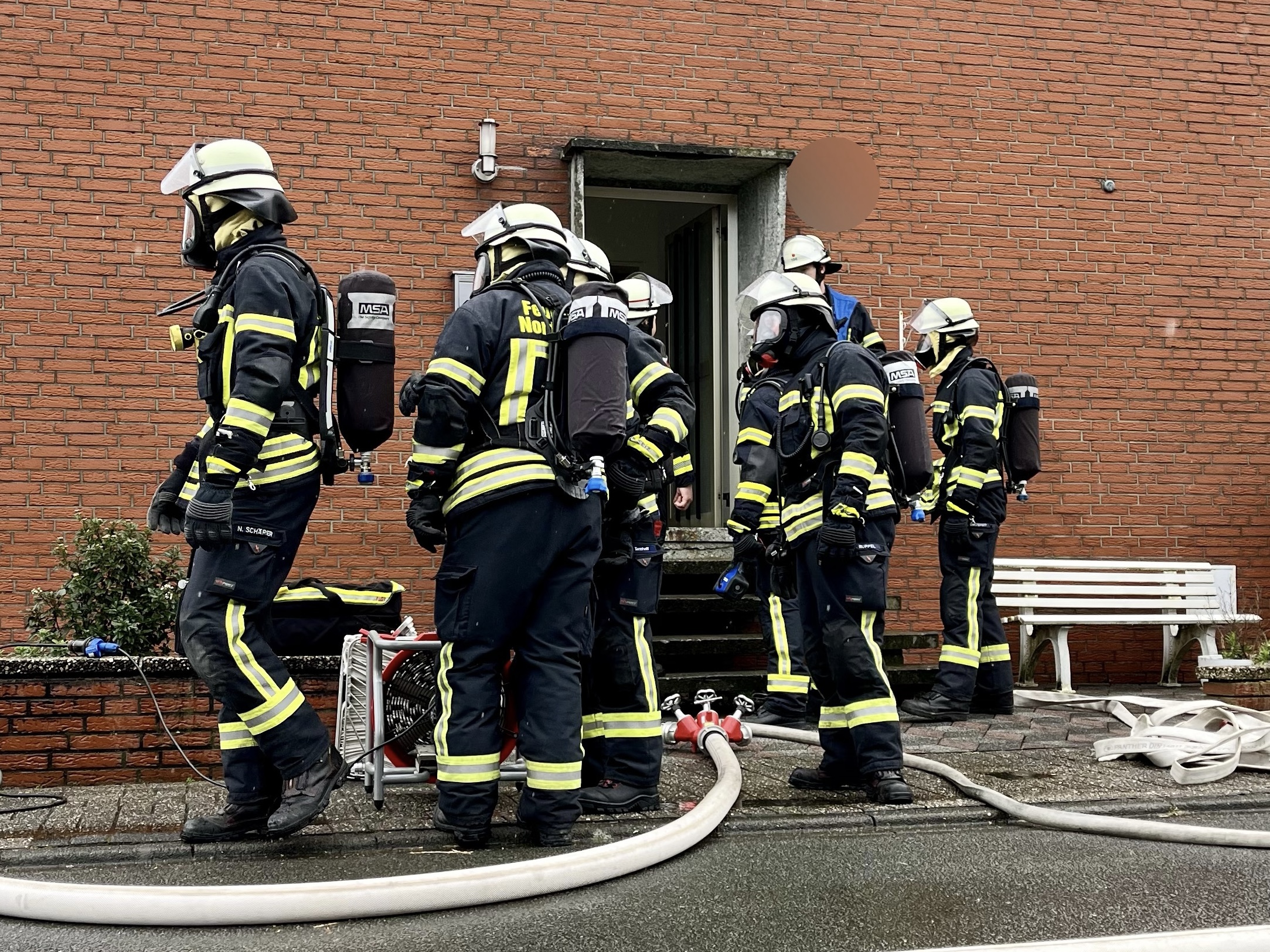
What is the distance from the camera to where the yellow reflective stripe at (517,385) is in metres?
5.12

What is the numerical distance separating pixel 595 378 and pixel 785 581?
196 cm

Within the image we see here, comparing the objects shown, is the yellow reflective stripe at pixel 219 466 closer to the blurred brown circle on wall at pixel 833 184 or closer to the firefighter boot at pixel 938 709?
the firefighter boot at pixel 938 709

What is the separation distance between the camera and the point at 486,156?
30.8 feet

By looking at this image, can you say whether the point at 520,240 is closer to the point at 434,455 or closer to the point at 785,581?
the point at 434,455

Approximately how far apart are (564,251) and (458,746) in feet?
6.71

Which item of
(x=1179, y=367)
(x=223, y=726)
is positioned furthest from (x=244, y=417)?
(x=1179, y=367)

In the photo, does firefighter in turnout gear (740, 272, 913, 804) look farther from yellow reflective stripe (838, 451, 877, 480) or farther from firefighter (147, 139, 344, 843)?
firefighter (147, 139, 344, 843)

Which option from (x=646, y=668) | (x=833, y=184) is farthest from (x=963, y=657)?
(x=833, y=184)

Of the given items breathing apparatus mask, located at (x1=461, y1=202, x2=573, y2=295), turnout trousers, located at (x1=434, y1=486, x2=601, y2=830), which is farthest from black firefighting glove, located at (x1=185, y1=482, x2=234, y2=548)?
breathing apparatus mask, located at (x1=461, y1=202, x2=573, y2=295)

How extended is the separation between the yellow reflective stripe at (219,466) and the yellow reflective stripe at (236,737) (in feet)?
3.22

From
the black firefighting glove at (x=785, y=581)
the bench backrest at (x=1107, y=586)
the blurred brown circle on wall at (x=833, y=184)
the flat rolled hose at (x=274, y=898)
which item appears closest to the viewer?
the flat rolled hose at (x=274, y=898)

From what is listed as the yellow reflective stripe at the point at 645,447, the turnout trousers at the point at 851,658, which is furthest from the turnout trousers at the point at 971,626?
the yellow reflective stripe at the point at 645,447

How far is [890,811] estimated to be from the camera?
5.57 metres

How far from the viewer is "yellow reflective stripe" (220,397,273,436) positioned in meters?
4.80
